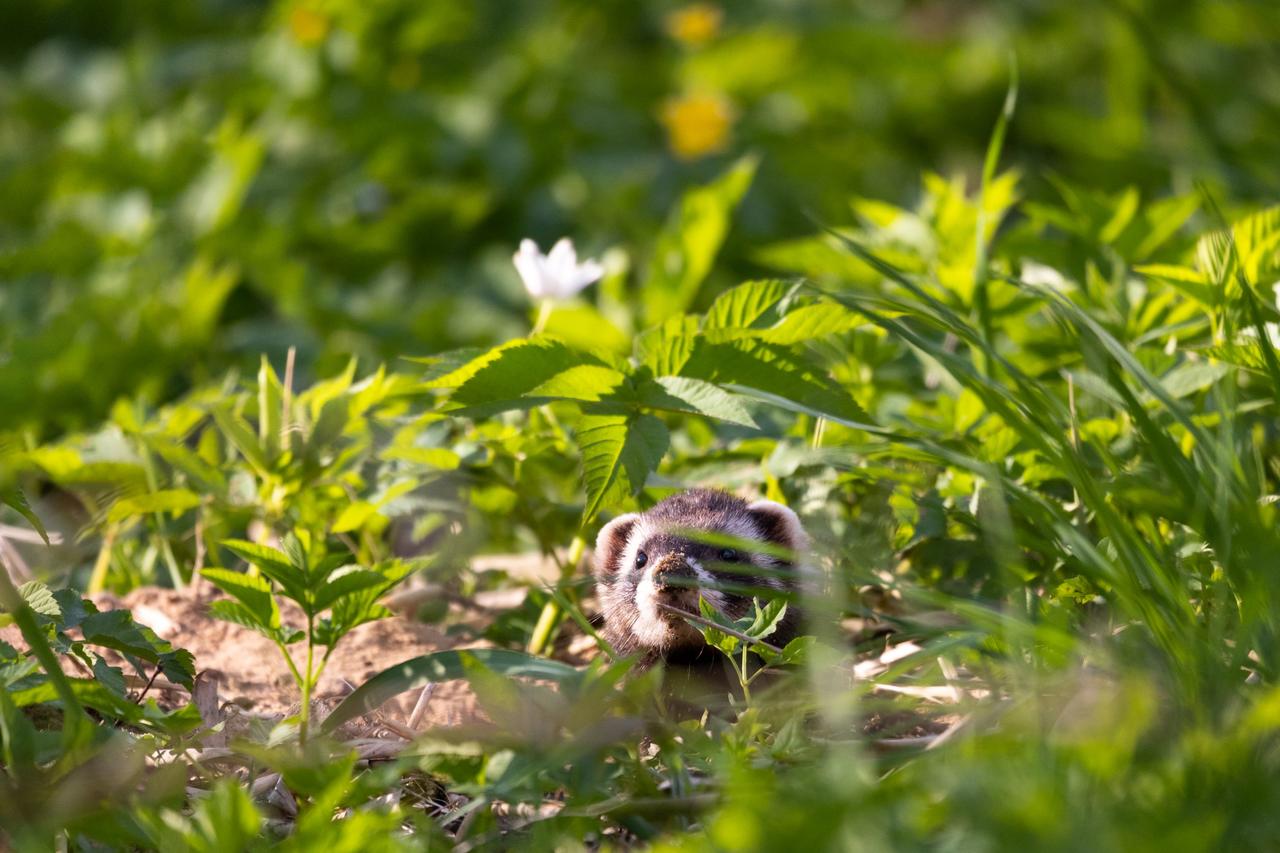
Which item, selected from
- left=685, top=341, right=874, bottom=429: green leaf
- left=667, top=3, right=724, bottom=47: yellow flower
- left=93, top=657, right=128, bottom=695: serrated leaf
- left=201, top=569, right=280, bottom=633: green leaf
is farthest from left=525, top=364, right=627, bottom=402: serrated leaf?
left=667, top=3, right=724, bottom=47: yellow flower

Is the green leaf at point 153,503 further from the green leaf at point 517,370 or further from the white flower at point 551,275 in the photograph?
the white flower at point 551,275

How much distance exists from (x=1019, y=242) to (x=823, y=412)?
168 centimetres

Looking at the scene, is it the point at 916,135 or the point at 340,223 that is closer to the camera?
the point at 340,223

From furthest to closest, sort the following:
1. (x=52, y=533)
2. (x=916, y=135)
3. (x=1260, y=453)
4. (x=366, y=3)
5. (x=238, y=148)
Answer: (x=916, y=135)
(x=366, y=3)
(x=238, y=148)
(x=52, y=533)
(x=1260, y=453)

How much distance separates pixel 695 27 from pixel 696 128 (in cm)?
93

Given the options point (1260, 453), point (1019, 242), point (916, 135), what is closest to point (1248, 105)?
point (916, 135)

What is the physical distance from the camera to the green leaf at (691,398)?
2738 millimetres

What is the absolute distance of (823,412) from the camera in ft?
9.15

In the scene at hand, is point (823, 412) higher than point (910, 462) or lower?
higher

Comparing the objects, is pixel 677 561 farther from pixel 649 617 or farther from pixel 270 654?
pixel 270 654

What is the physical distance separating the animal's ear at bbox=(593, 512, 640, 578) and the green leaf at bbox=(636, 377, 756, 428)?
570mm

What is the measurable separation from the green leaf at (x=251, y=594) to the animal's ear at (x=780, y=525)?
4.02 feet

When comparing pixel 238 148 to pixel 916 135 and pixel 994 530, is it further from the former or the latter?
pixel 994 530

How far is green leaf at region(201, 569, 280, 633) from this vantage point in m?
2.47
